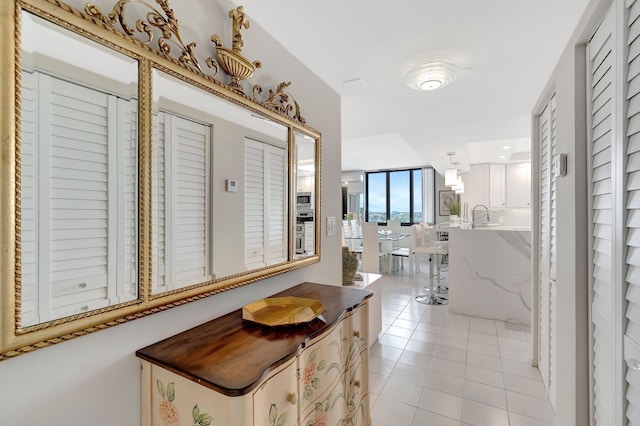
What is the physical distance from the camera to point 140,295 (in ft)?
3.12

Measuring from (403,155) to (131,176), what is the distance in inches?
254

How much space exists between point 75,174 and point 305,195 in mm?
1200

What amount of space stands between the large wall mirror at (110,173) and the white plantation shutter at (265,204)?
0.07 ft

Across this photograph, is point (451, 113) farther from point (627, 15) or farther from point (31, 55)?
point (31, 55)

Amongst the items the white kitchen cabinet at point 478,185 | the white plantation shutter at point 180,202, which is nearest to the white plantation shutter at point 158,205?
the white plantation shutter at point 180,202

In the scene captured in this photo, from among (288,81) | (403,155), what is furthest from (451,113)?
(403,155)

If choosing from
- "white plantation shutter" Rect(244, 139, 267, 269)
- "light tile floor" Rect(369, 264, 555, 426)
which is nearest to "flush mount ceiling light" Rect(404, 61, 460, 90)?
"white plantation shutter" Rect(244, 139, 267, 269)

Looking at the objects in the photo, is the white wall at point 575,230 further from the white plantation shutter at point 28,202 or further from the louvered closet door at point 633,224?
the white plantation shutter at point 28,202

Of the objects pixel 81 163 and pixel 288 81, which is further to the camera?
pixel 288 81

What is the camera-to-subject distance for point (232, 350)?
3.24 ft

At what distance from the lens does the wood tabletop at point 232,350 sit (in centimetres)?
83

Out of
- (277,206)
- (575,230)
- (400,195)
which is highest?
(400,195)

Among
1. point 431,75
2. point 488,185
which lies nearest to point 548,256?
point 431,75

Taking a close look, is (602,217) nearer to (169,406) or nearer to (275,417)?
(275,417)
